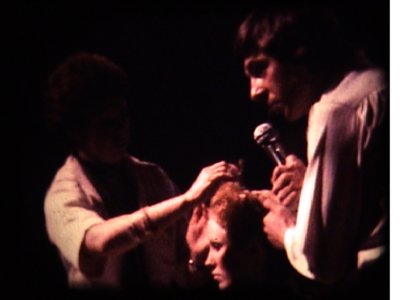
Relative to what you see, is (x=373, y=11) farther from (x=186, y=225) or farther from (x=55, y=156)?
(x=55, y=156)

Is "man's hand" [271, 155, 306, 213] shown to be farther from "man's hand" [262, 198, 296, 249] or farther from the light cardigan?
the light cardigan

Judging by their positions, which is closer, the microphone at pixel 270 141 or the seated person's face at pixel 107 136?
the microphone at pixel 270 141

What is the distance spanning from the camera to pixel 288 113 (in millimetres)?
2674

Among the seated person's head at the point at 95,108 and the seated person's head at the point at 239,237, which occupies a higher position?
the seated person's head at the point at 95,108

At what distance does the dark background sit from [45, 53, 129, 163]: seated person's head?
3 centimetres

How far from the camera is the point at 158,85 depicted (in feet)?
9.00

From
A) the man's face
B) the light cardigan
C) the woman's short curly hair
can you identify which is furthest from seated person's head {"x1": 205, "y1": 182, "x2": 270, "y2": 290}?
the woman's short curly hair

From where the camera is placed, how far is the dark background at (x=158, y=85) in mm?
2688

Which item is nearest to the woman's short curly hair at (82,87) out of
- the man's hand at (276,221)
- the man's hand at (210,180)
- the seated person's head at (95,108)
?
the seated person's head at (95,108)

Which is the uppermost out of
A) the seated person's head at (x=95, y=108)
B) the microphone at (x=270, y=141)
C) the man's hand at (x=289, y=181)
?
the seated person's head at (x=95, y=108)

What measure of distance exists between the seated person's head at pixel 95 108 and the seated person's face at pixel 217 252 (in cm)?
37

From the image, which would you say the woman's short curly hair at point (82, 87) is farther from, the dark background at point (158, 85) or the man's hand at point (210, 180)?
the man's hand at point (210, 180)

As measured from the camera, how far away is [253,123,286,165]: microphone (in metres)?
2.63

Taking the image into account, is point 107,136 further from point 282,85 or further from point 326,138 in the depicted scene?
point 326,138
